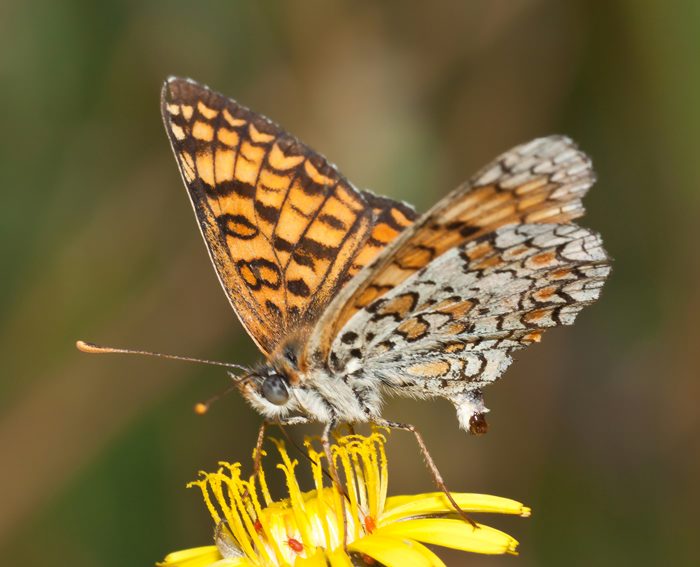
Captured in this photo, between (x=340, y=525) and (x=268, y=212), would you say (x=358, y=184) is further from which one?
(x=340, y=525)

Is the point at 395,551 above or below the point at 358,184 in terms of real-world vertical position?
below

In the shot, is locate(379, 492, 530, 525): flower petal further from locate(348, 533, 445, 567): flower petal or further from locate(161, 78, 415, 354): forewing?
locate(161, 78, 415, 354): forewing

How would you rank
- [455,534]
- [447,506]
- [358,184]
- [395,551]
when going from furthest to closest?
[358,184] < [447,506] < [455,534] < [395,551]

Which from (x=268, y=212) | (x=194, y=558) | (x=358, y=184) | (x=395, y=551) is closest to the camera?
(x=395, y=551)

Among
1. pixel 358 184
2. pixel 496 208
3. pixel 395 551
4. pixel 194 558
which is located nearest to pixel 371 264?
pixel 496 208

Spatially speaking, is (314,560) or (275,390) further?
(275,390)

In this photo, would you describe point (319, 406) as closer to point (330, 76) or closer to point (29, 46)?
point (330, 76)

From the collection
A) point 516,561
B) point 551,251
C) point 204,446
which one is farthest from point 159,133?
point 551,251
